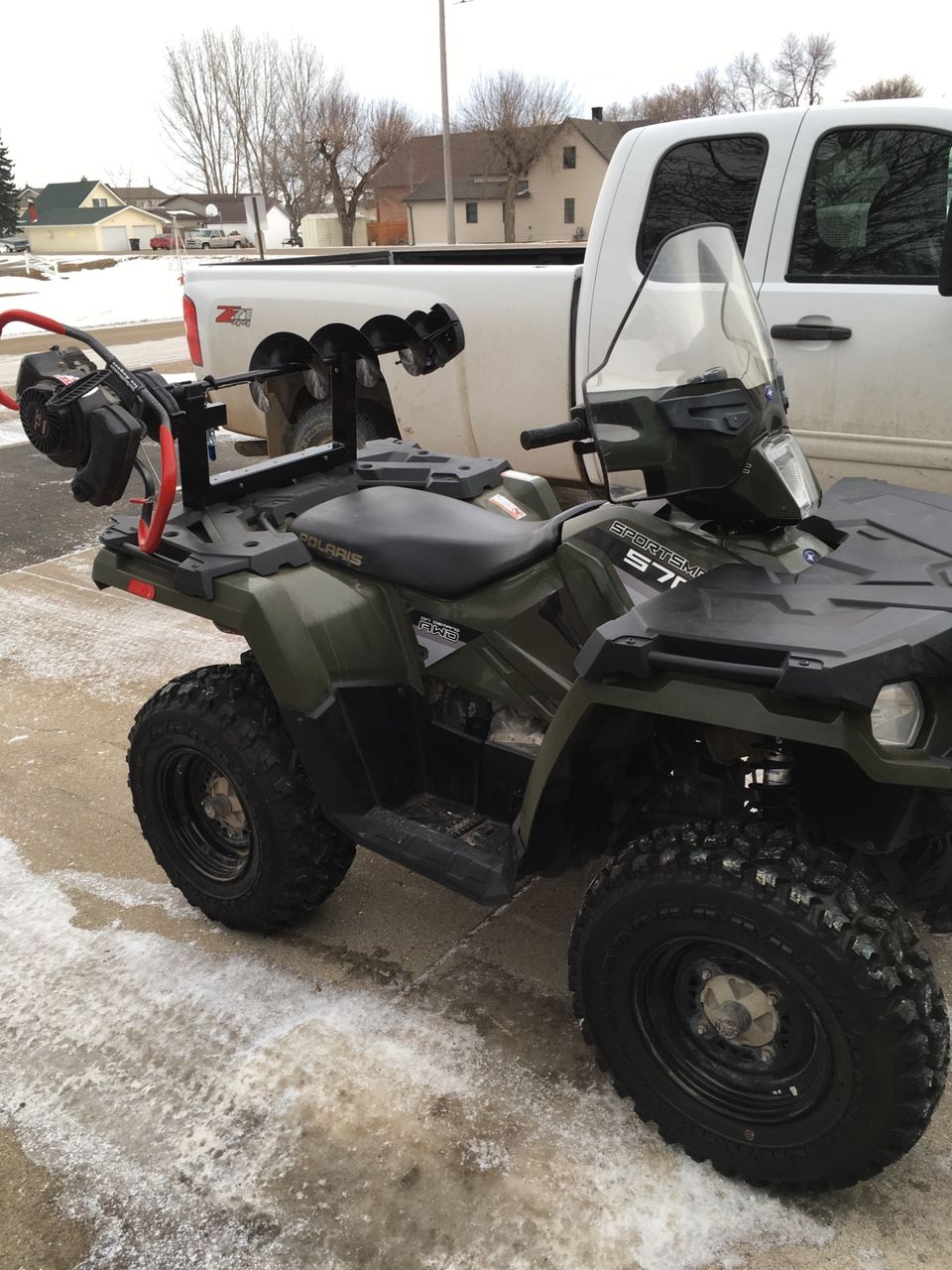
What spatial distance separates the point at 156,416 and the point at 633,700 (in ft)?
4.41

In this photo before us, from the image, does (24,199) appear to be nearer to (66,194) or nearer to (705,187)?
(66,194)

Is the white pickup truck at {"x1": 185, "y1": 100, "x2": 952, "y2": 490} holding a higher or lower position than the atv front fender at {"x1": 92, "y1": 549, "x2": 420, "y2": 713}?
higher

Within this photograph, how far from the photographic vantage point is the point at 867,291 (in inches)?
159

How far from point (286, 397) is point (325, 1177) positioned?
4033 mm

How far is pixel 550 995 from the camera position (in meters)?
2.65

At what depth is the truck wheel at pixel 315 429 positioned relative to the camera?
541cm

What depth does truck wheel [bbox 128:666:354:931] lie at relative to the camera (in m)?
2.65

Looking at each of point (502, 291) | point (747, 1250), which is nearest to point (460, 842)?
point (747, 1250)

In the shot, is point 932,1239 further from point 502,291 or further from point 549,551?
point 502,291

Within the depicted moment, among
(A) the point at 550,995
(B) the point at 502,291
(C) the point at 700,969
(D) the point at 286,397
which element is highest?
(B) the point at 502,291

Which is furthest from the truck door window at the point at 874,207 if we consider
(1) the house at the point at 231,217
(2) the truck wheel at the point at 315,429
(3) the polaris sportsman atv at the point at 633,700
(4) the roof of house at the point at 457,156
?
(1) the house at the point at 231,217

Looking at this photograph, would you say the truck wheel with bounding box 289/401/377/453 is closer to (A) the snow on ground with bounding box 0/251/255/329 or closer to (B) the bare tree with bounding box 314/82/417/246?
(A) the snow on ground with bounding box 0/251/255/329

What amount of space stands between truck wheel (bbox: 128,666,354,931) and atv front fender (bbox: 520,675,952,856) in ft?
2.25

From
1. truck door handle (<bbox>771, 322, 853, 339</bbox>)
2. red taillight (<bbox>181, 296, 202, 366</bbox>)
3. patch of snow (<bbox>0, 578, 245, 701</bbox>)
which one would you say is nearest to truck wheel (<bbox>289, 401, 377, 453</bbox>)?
red taillight (<bbox>181, 296, 202, 366</bbox>)
